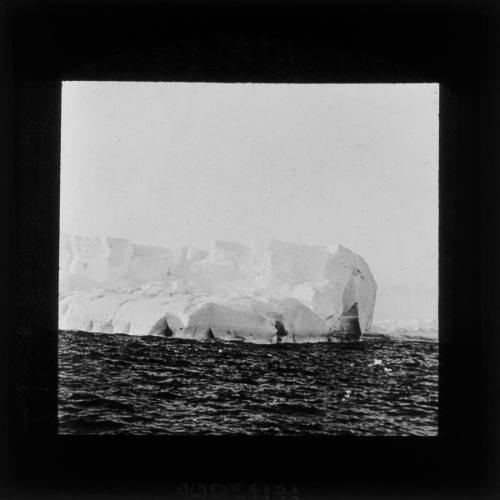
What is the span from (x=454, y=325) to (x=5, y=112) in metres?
1.69

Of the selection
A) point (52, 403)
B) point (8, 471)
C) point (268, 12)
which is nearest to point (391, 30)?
point (268, 12)

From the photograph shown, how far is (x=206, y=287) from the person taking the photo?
85.0 inches

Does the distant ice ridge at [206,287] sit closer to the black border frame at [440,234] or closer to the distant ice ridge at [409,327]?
the distant ice ridge at [409,327]

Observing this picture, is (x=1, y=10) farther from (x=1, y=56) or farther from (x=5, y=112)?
(x=5, y=112)

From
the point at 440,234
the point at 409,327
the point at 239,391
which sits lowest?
the point at 239,391

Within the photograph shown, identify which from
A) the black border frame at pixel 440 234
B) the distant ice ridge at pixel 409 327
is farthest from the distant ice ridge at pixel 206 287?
the black border frame at pixel 440 234

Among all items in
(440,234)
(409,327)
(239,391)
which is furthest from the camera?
(409,327)

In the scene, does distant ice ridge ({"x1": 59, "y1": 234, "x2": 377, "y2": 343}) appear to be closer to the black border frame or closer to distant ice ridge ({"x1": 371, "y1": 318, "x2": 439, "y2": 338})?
distant ice ridge ({"x1": 371, "y1": 318, "x2": 439, "y2": 338})

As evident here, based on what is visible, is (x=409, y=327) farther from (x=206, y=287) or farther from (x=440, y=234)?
(x=206, y=287)

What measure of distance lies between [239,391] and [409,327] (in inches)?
27.9

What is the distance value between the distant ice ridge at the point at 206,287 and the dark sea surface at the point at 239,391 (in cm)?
11

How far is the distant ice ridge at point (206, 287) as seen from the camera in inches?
81.3

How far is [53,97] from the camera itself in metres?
1.91

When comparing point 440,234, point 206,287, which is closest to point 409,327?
point 440,234
